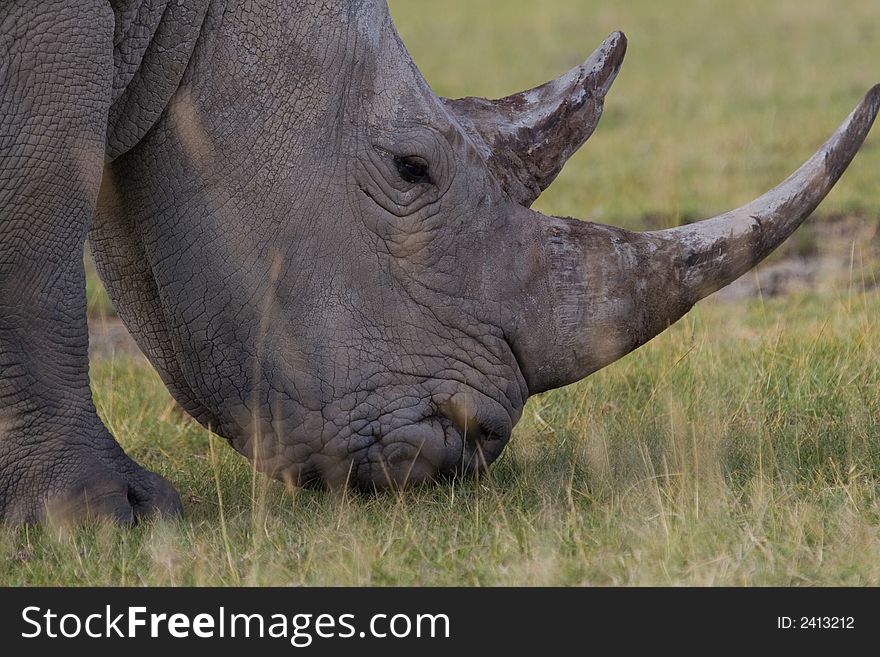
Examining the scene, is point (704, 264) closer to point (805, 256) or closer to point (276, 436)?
point (276, 436)

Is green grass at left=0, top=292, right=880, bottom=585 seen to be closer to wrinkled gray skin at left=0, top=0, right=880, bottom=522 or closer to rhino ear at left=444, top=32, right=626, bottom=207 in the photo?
wrinkled gray skin at left=0, top=0, right=880, bottom=522

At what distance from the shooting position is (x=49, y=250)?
469cm

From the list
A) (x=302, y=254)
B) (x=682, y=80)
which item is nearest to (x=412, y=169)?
(x=302, y=254)

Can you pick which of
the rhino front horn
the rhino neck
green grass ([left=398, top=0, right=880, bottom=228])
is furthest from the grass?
the rhino neck

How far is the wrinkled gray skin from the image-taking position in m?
4.72

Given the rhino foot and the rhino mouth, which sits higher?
the rhino mouth

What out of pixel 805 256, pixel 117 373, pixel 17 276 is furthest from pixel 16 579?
pixel 805 256

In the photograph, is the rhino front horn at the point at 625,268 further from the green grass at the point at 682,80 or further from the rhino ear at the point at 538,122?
the green grass at the point at 682,80

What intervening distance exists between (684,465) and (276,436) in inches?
51.1

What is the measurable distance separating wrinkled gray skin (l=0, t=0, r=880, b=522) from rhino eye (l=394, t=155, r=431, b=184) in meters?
0.01

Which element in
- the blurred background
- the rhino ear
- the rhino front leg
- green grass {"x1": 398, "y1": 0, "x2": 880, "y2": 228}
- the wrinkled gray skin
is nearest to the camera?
the rhino front leg

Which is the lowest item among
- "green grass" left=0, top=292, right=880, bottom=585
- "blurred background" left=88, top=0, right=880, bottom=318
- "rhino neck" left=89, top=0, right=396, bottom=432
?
"green grass" left=0, top=292, right=880, bottom=585

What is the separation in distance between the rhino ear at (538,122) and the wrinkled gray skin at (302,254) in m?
0.06

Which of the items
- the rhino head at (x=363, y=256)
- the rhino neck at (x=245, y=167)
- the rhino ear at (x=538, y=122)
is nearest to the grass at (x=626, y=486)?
the rhino head at (x=363, y=256)
